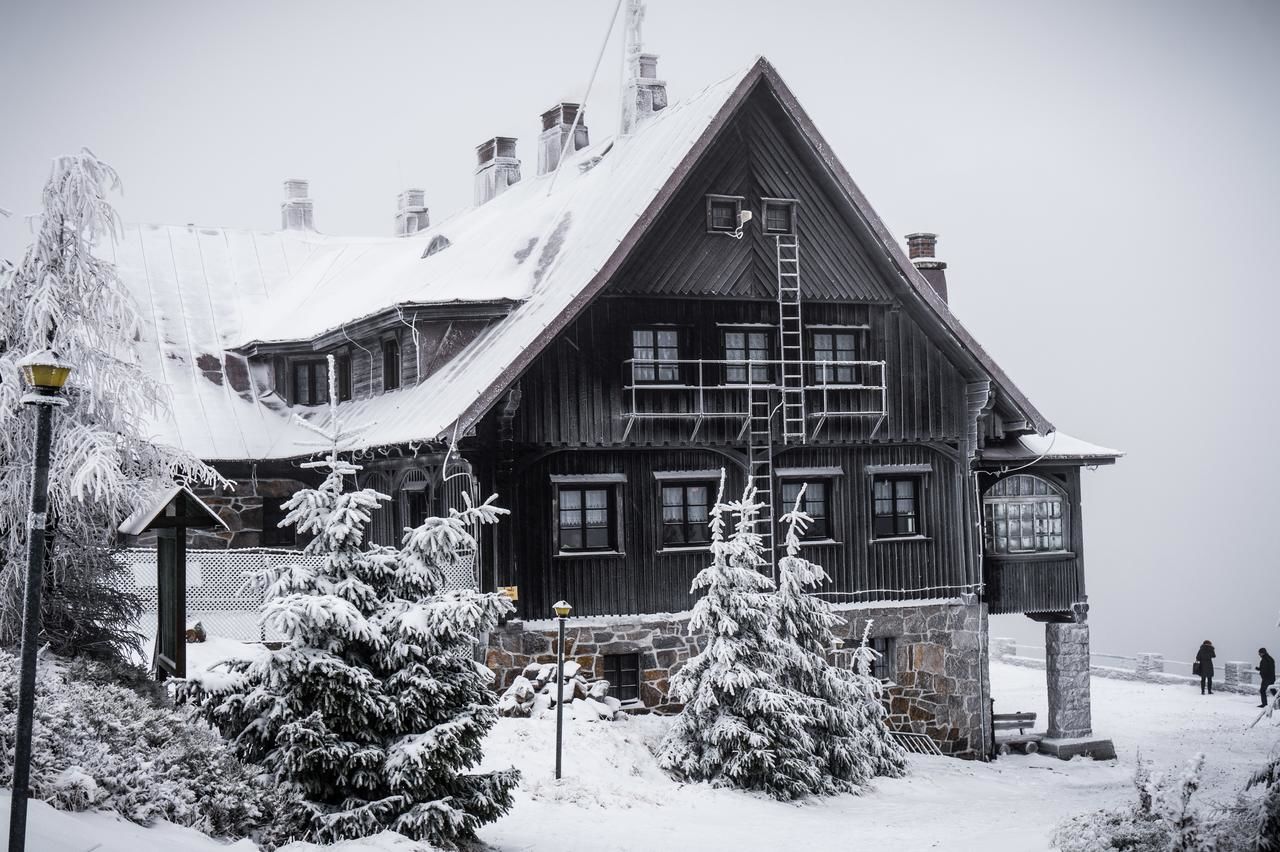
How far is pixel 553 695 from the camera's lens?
23.6 m

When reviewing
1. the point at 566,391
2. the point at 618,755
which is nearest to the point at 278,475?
the point at 566,391

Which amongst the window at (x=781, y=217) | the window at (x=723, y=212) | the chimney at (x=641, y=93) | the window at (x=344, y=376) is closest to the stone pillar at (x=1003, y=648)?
the chimney at (x=641, y=93)

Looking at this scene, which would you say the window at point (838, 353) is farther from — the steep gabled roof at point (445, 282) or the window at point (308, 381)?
the window at point (308, 381)

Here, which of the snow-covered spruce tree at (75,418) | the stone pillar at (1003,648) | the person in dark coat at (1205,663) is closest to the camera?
the snow-covered spruce tree at (75,418)

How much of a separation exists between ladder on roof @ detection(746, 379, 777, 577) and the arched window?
18.5 ft

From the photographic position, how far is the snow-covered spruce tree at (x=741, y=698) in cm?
2212

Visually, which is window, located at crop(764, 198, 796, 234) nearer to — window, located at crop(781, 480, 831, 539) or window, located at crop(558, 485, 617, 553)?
window, located at crop(781, 480, 831, 539)

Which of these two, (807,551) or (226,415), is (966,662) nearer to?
(807,551)

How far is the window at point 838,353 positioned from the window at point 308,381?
11516 mm

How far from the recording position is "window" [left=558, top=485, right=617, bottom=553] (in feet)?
82.6

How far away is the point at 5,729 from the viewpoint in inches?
499

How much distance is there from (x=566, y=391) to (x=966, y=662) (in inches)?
411

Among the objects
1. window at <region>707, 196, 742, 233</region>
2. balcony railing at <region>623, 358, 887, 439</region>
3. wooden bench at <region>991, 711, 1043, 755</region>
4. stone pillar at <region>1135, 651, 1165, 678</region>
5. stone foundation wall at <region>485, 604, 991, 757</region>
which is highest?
window at <region>707, 196, 742, 233</region>

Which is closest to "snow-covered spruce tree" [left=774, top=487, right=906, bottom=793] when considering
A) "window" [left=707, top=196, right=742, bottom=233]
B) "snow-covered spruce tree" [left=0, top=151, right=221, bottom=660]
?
"window" [left=707, top=196, right=742, bottom=233]
